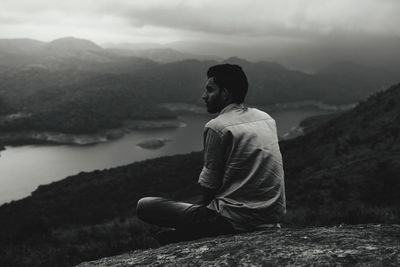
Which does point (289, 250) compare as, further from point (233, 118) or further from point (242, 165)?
point (233, 118)

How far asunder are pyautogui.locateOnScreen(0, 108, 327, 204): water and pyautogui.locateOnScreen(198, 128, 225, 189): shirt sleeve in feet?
245

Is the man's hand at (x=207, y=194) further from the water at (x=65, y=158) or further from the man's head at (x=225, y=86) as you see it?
the water at (x=65, y=158)

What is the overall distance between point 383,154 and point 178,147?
334ft

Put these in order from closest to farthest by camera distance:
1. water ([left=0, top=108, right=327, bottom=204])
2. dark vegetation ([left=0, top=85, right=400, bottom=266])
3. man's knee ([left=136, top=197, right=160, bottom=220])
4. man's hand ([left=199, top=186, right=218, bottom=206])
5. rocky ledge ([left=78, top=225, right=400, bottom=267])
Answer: rocky ledge ([left=78, top=225, right=400, bottom=267]) → man's hand ([left=199, top=186, right=218, bottom=206]) → man's knee ([left=136, top=197, right=160, bottom=220]) → dark vegetation ([left=0, top=85, right=400, bottom=266]) → water ([left=0, top=108, right=327, bottom=204])

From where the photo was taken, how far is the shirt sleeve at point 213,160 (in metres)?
3.91

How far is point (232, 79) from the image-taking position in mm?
4168

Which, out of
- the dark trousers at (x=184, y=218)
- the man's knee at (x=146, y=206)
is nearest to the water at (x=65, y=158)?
the man's knee at (x=146, y=206)

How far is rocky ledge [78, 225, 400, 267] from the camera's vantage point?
3.53 meters

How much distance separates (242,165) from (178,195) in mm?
31381

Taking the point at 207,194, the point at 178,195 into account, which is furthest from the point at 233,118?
the point at 178,195

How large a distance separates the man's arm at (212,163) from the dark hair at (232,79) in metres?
0.55

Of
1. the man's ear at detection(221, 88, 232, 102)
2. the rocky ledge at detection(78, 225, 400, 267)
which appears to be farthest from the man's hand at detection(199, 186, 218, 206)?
the man's ear at detection(221, 88, 232, 102)

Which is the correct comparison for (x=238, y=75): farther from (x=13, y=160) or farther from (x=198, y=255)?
(x=13, y=160)

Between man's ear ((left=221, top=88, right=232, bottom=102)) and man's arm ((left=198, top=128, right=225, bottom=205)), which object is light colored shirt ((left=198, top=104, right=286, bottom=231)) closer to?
man's arm ((left=198, top=128, right=225, bottom=205))
